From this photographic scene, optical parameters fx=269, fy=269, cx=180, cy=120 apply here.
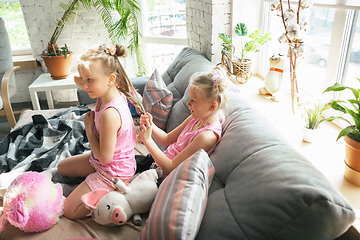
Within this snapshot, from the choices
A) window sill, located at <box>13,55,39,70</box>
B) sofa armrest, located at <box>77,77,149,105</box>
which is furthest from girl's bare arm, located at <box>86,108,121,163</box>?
window sill, located at <box>13,55,39,70</box>

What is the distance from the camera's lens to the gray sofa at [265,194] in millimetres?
682

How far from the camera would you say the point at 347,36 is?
4.74ft

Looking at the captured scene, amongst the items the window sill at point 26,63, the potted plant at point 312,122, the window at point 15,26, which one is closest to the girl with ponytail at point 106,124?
the potted plant at point 312,122

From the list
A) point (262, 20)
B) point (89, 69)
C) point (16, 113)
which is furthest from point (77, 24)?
point (89, 69)

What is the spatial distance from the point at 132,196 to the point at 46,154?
0.89 metres

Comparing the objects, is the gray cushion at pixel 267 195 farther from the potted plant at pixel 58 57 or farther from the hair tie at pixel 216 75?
the potted plant at pixel 58 57

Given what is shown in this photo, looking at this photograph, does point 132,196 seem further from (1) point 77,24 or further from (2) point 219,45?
(1) point 77,24

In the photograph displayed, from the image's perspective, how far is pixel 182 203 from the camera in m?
0.84

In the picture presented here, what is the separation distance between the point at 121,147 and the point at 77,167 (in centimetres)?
33

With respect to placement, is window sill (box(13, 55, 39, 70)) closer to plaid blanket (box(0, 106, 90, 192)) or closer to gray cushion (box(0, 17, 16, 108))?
gray cushion (box(0, 17, 16, 108))

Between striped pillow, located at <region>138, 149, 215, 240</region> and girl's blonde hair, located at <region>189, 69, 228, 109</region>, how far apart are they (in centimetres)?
31

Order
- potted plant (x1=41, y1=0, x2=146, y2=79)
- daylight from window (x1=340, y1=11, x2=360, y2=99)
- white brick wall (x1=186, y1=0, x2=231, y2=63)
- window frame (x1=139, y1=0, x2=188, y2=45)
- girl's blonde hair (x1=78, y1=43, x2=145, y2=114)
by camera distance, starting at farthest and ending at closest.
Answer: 1. window frame (x1=139, y1=0, x2=188, y2=45)
2. potted plant (x1=41, y1=0, x2=146, y2=79)
3. white brick wall (x1=186, y1=0, x2=231, y2=63)
4. daylight from window (x1=340, y1=11, x2=360, y2=99)
5. girl's blonde hair (x1=78, y1=43, x2=145, y2=114)

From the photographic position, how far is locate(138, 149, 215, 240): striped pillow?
0.80m

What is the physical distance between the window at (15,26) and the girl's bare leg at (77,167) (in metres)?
2.99
